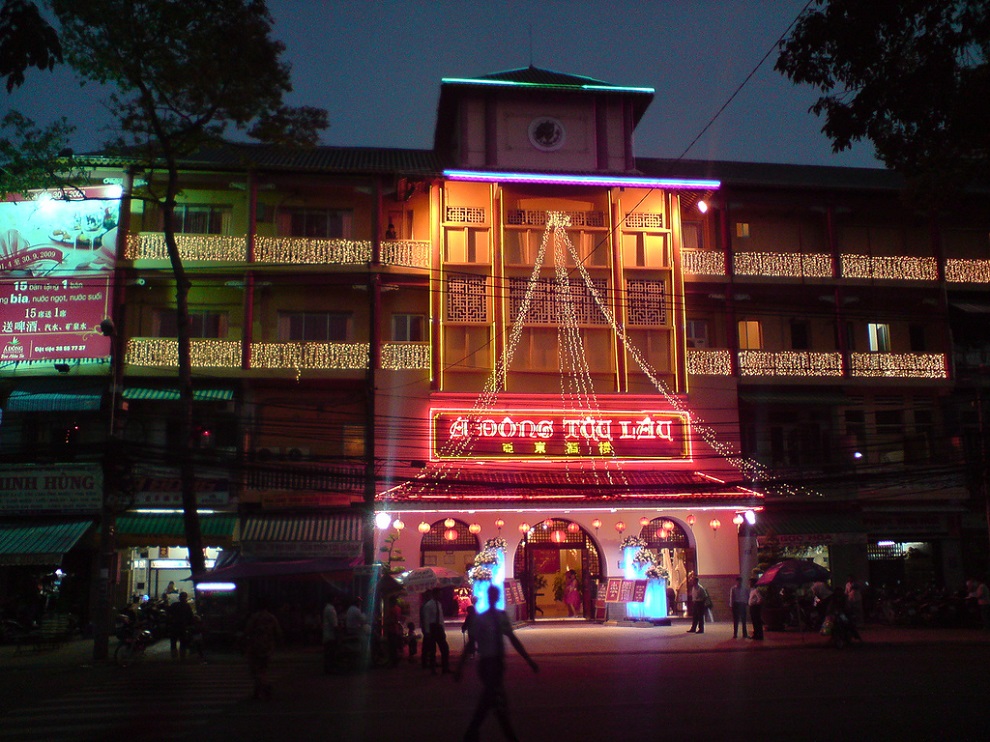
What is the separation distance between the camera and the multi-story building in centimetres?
2786

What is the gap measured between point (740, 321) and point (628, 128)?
722cm

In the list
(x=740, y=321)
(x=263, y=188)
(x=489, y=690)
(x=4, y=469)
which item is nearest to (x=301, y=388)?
(x=263, y=188)

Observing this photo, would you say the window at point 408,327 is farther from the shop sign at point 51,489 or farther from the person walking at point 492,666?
the person walking at point 492,666

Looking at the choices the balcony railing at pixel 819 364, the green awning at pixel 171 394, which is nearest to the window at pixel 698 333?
the balcony railing at pixel 819 364

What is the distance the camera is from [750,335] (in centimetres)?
3181

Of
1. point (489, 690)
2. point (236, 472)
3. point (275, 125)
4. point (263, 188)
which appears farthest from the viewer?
point (263, 188)

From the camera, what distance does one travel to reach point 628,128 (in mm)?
30797

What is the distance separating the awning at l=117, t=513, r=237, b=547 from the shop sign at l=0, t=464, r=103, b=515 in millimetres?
999

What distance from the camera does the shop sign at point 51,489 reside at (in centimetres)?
2695

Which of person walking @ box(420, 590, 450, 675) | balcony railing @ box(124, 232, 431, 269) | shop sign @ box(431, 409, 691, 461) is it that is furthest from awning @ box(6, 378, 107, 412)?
person walking @ box(420, 590, 450, 675)

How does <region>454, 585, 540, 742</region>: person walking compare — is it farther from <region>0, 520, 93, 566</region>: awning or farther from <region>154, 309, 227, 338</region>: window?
<region>154, 309, 227, 338</region>: window

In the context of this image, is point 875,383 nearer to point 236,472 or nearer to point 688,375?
point 688,375

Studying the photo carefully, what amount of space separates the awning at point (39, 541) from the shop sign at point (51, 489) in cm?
44

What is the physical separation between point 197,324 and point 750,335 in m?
17.6
